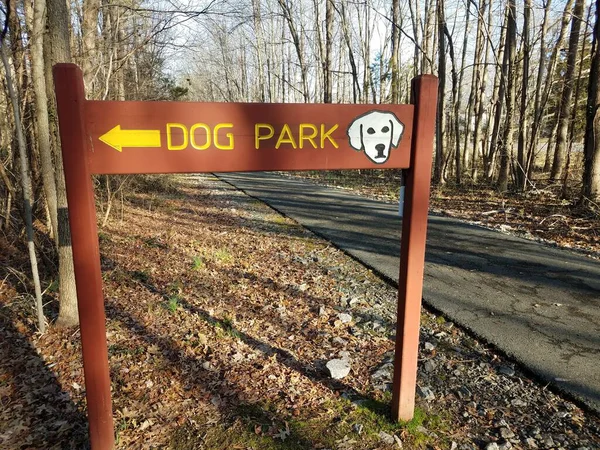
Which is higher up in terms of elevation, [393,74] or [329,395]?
[393,74]

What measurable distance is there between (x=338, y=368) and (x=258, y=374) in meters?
0.65

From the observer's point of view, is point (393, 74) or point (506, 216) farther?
point (393, 74)

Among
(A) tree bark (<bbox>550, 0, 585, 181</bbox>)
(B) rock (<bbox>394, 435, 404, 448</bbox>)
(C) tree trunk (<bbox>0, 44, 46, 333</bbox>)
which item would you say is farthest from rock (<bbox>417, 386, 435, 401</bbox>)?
(A) tree bark (<bbox>550, 0, 585, 181</bbox>)

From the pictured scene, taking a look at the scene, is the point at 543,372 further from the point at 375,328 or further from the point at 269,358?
the point at 269,358

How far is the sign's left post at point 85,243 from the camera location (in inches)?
67.1

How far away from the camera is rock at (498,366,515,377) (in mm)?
3063

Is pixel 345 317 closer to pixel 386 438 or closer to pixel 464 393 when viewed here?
pixel 464 393

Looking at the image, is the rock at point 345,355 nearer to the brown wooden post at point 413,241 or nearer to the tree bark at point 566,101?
the brown wooden post at point 413,241

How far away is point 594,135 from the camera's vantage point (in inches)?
336

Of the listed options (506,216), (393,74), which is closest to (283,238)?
(506,216)

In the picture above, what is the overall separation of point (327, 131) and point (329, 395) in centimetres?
193

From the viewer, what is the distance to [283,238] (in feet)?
23.8

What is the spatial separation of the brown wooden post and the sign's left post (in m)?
1.72

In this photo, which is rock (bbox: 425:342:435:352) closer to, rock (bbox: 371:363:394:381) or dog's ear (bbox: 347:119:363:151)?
rock (bbox: 371:363:394:381)
